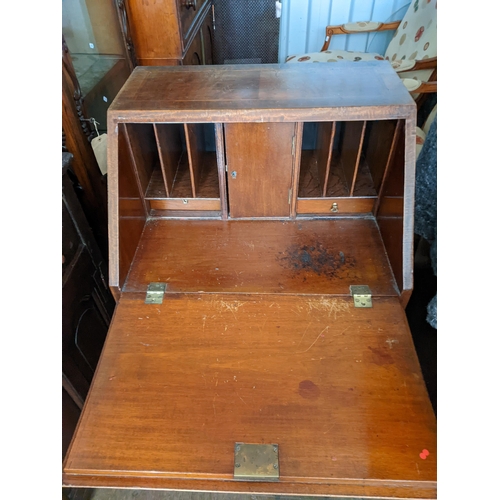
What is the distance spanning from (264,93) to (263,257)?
0.41 meters

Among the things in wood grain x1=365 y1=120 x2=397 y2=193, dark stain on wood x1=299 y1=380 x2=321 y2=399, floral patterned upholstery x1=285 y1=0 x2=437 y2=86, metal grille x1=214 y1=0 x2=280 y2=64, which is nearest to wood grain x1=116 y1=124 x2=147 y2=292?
dark stain on wood x1=299 y1=380 x2=321 y2=399

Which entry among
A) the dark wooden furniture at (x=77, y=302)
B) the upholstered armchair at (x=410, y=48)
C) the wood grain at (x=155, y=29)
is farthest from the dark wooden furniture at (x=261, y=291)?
the upholstered armchair at (x=410, y=48)

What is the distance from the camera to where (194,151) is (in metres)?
1.11

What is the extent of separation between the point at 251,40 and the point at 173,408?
2.29 metres

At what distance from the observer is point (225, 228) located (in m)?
1.14

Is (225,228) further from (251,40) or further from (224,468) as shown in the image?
(251,40)

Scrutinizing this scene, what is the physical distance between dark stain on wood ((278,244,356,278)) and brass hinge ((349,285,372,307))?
0.07m

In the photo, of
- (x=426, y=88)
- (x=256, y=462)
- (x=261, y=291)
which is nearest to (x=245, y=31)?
(x=426, y=88)

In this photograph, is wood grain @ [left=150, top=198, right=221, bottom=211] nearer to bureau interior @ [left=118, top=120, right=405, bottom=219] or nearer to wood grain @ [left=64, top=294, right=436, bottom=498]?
bureau interior @ [left=118, top=120, right=405, bottom=219]

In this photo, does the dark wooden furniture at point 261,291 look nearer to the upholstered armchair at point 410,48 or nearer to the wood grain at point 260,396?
the wood grain at point 260,396

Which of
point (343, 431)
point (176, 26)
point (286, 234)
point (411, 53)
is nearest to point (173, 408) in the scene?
point (343, 431)

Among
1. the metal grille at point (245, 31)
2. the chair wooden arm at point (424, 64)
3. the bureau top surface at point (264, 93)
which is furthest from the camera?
the metal grille at point (245, 31)

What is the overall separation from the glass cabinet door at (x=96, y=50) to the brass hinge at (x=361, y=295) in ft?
3.41

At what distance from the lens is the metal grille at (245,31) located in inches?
89.7
